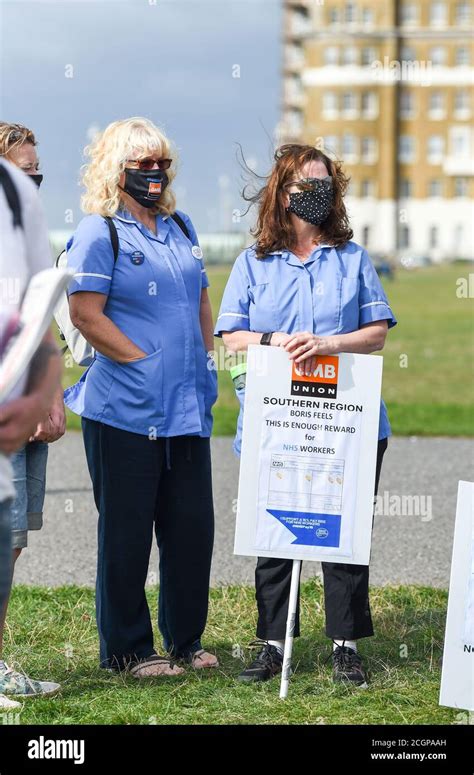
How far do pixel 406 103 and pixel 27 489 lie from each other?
326 feet

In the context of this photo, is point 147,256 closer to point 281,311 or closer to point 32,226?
point 281,311

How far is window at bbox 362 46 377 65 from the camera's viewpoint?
99.2 meters

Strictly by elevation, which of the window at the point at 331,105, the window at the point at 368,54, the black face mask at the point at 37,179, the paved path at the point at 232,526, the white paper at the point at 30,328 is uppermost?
the window at the point at 368,54

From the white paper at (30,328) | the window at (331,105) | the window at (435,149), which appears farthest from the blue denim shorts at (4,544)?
the window at (435,149)

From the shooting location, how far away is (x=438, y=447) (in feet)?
40.4

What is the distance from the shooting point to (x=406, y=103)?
10050 cm

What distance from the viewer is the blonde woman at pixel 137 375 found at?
16.7 feet

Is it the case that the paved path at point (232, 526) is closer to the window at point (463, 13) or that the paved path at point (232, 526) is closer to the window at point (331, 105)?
the window at point (331, 105)

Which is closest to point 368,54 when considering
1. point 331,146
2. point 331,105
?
point 331,105

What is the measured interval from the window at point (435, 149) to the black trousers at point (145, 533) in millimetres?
97943

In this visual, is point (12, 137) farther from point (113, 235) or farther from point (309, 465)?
point (309, 465)

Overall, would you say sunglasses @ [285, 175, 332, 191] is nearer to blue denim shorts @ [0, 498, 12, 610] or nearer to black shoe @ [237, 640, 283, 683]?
black shoe @ [237, 640, 283, 683]

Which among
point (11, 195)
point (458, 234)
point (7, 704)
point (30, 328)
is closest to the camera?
point (30, 328)
